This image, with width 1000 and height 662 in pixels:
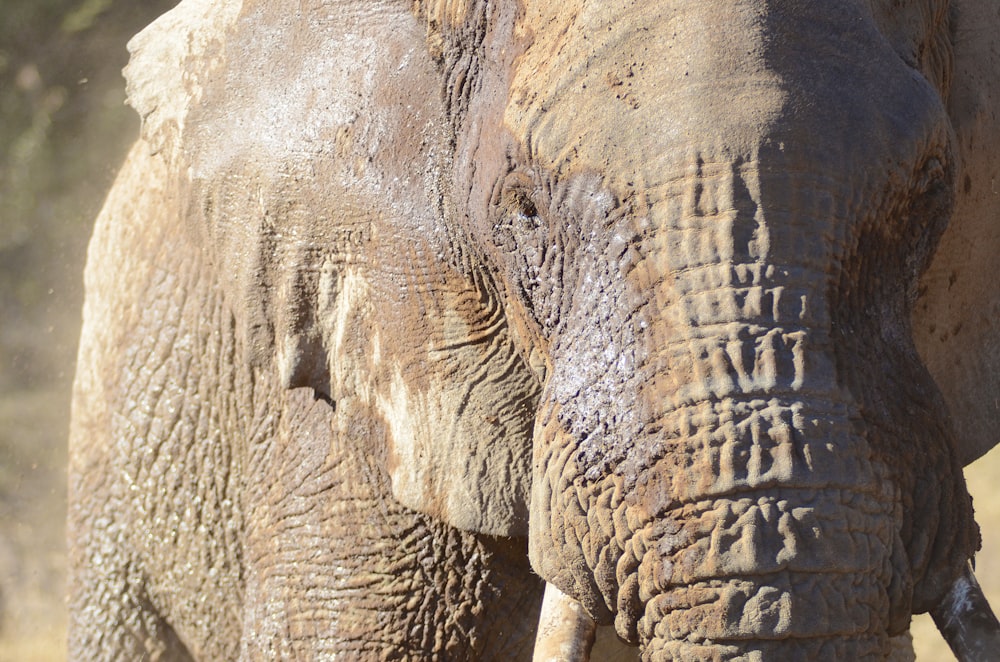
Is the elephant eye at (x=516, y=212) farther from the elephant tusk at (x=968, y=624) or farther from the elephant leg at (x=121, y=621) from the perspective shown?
the elephant leg at (x=121, y=621)

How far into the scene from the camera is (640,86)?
5.53ft

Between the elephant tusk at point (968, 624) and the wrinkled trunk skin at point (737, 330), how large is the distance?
0.17 ft

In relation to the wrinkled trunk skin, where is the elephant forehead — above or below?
above

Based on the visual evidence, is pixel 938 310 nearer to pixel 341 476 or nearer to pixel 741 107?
pixel 741 107

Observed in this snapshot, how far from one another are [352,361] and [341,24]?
1.56ft

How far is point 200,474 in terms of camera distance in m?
2.99

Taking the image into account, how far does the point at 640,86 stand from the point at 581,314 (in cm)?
26

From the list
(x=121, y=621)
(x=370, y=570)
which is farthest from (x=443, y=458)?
(x=121, y=621)

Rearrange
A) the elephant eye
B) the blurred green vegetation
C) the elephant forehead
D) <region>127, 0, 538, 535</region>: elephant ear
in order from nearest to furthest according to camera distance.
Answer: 1. the elephant forehead
2. the elephant eye
3. <region>127, 0, 538, 535</region>: elephant ear
4. the blurred green vegetation

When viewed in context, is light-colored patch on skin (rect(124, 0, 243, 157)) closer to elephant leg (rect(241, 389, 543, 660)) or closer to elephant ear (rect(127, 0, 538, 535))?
elephant ear (rect(127, 0, 538, 535))

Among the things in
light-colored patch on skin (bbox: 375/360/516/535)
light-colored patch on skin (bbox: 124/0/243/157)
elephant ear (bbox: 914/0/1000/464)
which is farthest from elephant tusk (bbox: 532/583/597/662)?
light-colored patch on skin (bbox: 124/0/243/157)

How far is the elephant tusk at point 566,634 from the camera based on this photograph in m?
1.82

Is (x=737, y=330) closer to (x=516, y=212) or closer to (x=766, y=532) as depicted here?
(x=766, y=532)

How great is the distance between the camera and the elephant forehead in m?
1.63
